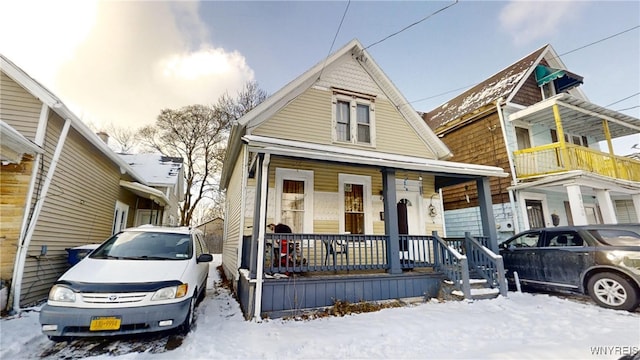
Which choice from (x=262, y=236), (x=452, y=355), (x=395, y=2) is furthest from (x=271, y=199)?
(x=395, y=2)

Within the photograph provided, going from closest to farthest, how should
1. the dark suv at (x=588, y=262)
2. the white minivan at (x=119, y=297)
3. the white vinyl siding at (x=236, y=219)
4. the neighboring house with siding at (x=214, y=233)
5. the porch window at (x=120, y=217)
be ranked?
the white minivan at (x=119, y=297) < the dark suv at (x=588, y=262) < the white vinyl siding at (x=236, y=219) < the porch window at (x=120, y=217) < the neighboring house with siding at (x=214, y=233)

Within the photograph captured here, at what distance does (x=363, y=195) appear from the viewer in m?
8.12

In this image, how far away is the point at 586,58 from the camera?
9.59 metres

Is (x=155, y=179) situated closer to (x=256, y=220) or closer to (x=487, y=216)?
(x=256, y=220)

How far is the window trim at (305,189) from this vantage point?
7.12 m

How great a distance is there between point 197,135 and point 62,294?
2030cm

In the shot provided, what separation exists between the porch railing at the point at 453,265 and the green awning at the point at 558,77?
1070 cm

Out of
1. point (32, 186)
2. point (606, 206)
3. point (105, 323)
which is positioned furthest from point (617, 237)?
point (32, 186)

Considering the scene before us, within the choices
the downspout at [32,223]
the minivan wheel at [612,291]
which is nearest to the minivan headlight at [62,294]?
the downspout at [32,223]

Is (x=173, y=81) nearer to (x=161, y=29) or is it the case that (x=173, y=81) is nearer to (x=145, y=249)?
(x=161, y=29)

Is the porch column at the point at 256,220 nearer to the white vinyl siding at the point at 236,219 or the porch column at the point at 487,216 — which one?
the white vinyl siding at the point at 236,219

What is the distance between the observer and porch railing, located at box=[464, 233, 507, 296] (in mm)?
6372

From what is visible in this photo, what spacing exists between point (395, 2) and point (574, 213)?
29.8ft

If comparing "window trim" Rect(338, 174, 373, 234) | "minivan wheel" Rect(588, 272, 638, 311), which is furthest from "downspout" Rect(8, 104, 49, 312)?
"minivan wheel" Rect(588, 272, 638, 311)
